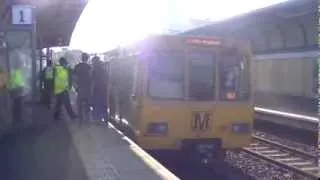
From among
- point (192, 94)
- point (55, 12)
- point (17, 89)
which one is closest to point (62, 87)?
point (17, 89)

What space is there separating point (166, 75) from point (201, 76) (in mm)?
655

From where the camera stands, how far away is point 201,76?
11625 mm

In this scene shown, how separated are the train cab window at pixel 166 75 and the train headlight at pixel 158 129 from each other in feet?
1.61

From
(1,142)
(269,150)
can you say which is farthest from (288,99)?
(1,142)

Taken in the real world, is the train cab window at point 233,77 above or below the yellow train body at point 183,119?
above

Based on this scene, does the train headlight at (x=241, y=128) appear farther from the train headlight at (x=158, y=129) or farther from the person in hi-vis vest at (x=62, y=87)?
the person in hi-vis vest at (x=62, y=87)

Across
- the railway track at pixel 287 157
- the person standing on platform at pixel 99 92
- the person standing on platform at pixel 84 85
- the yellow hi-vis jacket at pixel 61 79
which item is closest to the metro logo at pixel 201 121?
the railway track at pixel 287 157

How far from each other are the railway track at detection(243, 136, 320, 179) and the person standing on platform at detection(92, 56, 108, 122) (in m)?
3.62

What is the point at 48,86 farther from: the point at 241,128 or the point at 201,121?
the point at 241,128

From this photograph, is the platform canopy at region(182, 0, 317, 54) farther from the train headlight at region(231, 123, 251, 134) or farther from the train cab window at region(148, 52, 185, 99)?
the train cab window at region(148, 52, 185, 99)

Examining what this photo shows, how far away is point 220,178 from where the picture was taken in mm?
11672

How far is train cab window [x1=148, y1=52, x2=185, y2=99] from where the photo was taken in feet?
37.3

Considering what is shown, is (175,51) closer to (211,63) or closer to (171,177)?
(211,63)

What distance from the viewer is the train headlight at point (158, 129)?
11.3 meters
